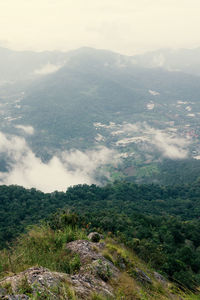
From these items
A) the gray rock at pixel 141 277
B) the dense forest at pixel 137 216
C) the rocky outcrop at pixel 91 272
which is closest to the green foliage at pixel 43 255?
the rocky outcrop at pixel 91 272

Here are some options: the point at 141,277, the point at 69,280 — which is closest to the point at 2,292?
the point at 69,280

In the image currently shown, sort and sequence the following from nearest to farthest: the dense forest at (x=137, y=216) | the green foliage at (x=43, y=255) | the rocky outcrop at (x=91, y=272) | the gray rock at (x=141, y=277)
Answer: the rocky outcrop at (x=91, y=272) → the green foliage at (x=43, y=255) → the gray rock at (x=141, y=277) → the dense forest at (x=137, y=216)

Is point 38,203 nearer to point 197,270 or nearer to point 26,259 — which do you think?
point 197,270

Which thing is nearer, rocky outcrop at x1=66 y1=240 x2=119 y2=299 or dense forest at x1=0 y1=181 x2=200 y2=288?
rocky outcrop at x1=66 y1=240 x2=119 y2=299

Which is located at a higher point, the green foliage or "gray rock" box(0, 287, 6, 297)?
the green foliage

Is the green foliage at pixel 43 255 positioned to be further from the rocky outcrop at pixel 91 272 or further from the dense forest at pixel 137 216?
the dense forest at pixel 137 216

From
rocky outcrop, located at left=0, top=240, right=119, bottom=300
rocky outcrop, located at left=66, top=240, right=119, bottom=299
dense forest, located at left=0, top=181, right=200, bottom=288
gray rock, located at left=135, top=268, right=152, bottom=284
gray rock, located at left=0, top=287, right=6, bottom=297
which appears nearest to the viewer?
gray rock, located at left=0, top=287, right=6, bottom=297

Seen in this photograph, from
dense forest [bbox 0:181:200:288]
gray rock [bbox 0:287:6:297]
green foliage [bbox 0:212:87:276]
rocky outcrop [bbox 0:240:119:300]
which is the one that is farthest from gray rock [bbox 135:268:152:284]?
gray rock [bbox 0:287:6:297]

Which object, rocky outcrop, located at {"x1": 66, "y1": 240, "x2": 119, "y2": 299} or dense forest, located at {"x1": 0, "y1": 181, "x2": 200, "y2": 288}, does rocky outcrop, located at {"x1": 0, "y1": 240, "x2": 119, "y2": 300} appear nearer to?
rocky outcrop, located at {"x1": 66, "y1": 240, "x2": 119, "y2": 299}
